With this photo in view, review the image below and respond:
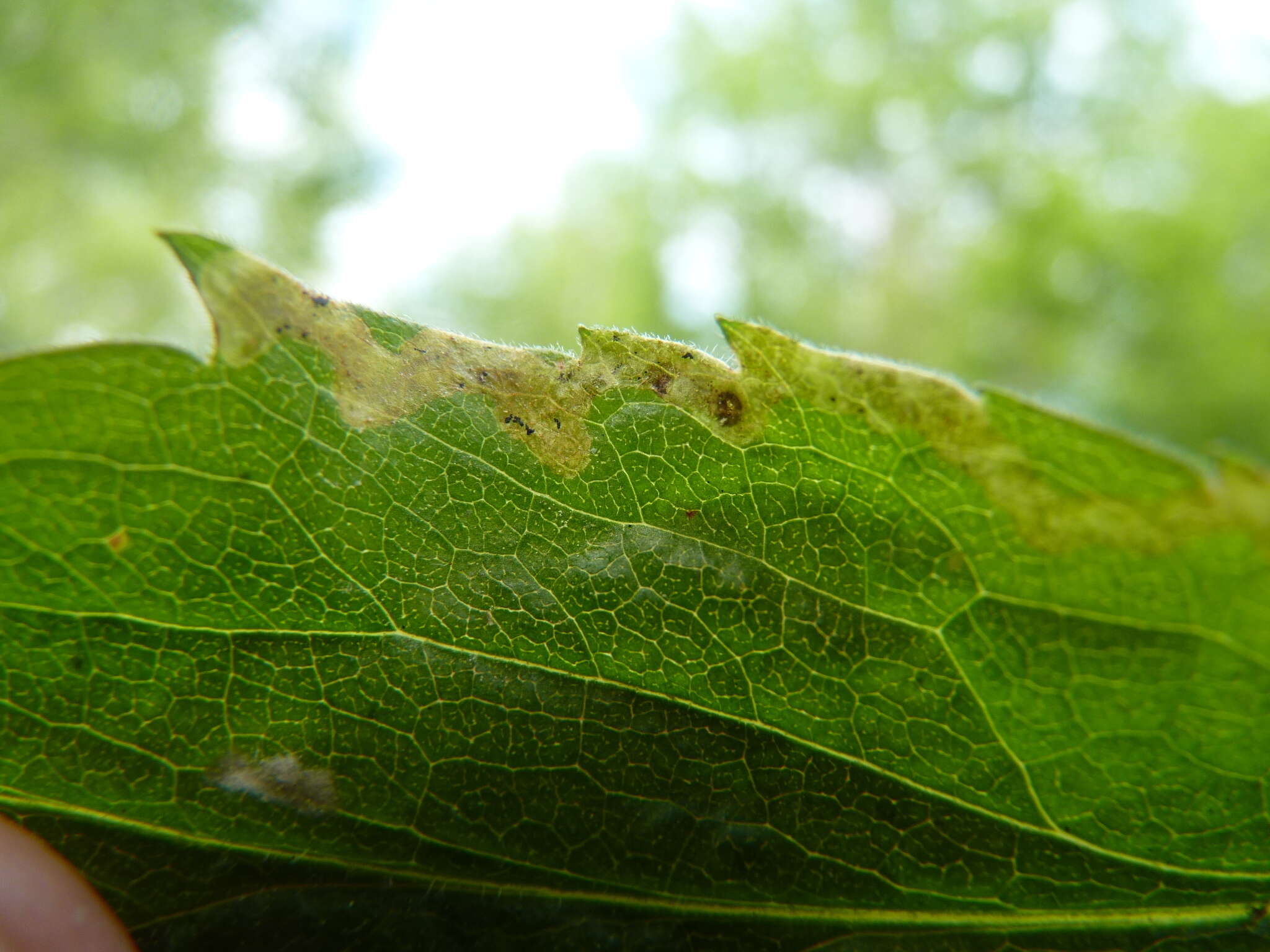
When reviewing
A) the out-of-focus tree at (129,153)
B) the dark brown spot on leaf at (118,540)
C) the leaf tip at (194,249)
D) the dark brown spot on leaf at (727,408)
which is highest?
the out-of-focus tree at (129,153)

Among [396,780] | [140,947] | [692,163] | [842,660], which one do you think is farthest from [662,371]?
[692,163]

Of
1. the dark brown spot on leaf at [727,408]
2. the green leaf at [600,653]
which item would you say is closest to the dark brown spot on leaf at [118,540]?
the green leaf at [600,653]

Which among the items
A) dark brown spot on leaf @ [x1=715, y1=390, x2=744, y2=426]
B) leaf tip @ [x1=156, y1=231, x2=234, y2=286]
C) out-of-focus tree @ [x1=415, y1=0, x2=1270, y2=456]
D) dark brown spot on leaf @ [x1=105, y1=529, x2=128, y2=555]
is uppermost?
out-of-focus tree @ [x1=415, y1=0, x2=1270, y2=456]

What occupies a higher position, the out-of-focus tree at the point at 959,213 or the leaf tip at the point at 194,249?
the out-of-focus tree at the point at 959,213

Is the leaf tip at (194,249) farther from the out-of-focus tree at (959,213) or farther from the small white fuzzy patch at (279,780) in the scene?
the out-of-focus tree at (959,213)

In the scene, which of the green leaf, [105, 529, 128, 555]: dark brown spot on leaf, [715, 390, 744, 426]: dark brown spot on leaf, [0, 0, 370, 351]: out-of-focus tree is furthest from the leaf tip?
[0, 0, 370, 351]: out-of-focus tree

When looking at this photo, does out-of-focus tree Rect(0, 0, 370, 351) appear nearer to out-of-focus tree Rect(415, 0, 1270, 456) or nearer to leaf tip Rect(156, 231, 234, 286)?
out-of-focus tree Rect(415, 0, 1270, 456)

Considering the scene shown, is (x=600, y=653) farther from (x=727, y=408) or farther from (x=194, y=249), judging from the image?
(x=194, y=249)
